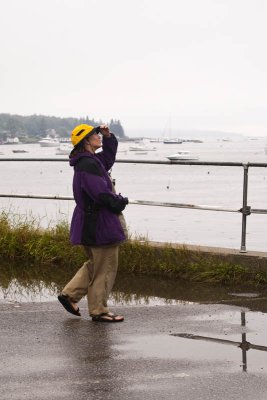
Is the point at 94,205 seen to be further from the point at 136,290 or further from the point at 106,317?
the point at 136,290

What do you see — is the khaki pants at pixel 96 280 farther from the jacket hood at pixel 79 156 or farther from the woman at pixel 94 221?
the jacket hood at pixel 79 156

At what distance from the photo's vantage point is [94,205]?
6.50 meters

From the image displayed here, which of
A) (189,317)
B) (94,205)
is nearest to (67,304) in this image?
(94,205)

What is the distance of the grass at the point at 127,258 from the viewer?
8141 millimetres

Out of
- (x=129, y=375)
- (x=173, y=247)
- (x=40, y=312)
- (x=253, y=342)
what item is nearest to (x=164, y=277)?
(x=173, y=247)

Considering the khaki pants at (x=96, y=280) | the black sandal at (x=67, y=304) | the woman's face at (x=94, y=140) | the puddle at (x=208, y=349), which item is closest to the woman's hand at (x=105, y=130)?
the woman's face at (x=94, y=140)

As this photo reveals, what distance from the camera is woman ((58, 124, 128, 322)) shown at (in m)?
6.45

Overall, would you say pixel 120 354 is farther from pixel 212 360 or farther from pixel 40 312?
pixel 40 312

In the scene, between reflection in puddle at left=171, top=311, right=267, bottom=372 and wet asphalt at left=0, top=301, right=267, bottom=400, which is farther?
reflection in puddle at left=171, top=311, right=267, bottom=372

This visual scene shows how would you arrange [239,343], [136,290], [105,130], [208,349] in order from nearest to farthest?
[208,349]
[239,343]
[105,130]
[136,290]

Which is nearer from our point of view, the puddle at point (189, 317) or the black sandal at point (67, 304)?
the puddle at point (189, 317)

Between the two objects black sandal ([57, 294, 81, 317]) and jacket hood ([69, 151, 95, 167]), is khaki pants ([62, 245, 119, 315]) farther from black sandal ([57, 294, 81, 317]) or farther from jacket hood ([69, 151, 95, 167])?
jacket hood ([69, 151, 95, 167])

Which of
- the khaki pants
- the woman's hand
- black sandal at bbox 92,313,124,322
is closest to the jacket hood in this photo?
the woman's hand

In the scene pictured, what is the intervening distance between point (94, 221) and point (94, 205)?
0.41 ft
